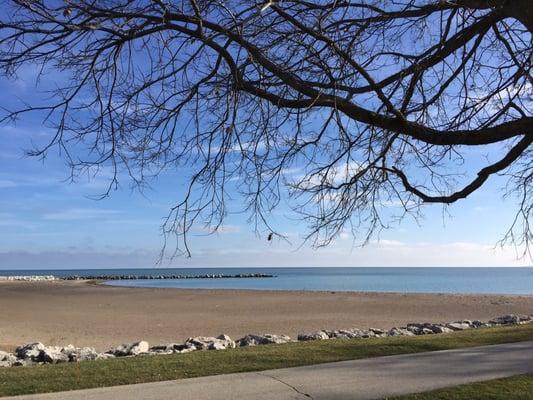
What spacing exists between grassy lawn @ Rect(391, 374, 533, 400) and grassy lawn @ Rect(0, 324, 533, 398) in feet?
7.96

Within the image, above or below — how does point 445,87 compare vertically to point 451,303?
above

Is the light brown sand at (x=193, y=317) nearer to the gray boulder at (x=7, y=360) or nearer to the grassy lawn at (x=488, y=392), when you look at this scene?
the gray boulder at (x=7, y=360)

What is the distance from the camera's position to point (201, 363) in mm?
8961

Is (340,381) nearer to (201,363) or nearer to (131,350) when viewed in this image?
(201,363)

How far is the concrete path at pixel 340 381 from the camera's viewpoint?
674 centimetres

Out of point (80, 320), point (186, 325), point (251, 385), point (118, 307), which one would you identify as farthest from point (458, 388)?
point (118, 307)

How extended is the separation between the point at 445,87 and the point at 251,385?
4.19 meters

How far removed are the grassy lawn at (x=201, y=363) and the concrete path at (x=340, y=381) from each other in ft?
1.45

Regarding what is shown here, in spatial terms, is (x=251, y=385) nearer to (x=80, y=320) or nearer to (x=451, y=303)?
(x=80, y=320)

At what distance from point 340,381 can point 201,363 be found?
2.37 metres

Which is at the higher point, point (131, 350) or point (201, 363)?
point (201, 363)

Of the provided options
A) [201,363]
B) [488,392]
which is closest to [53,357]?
[201,363]

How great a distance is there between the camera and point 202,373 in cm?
812

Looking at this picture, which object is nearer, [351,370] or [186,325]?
[351,370]
